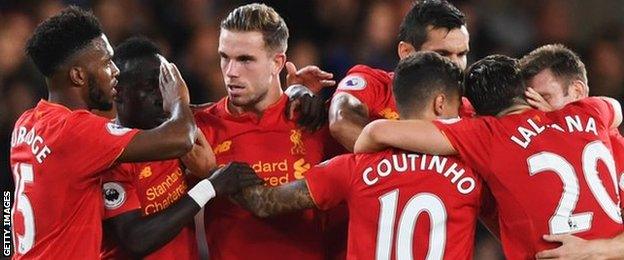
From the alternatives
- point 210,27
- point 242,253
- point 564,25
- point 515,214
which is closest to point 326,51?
point 210,27

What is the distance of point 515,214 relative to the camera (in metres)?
4.73

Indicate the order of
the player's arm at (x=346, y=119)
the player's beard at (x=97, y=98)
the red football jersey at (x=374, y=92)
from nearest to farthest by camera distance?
the player's beard at (x=97, y=98) < the player's arm at (x=346, y=119) < the red football jersey at (x=374, y=92)

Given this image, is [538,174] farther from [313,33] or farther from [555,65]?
[313,33]

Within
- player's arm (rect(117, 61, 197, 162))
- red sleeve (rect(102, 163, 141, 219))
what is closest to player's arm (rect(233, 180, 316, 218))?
player's arm (rect(117, 61, 197, 162))

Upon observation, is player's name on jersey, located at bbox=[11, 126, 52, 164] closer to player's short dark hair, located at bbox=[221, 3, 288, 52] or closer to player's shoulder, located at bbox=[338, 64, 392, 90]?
player's short dark hair, located at bbox=[221, 3, 288, 52]

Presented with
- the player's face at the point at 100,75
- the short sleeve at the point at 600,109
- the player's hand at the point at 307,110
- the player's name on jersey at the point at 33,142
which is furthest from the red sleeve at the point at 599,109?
the player's name on jersey at the point at 33,142

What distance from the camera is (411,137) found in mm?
4648

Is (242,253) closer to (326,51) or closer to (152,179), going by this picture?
(152,179)

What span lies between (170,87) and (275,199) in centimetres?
75

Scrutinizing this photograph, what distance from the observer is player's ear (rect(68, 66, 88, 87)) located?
4.96 m

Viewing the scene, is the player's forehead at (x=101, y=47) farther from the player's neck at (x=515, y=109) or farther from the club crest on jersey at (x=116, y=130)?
the player's neck at (x=515, y=109)

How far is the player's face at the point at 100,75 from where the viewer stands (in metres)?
4.99

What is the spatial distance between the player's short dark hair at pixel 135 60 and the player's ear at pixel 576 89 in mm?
2058

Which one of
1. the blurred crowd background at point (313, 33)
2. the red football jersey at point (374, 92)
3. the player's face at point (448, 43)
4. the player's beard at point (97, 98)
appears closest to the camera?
the player's beard at point (97, 98)
